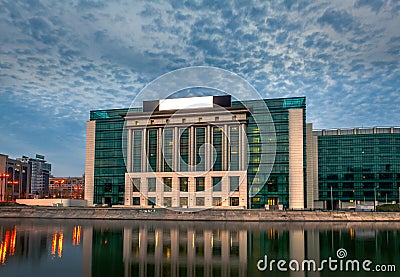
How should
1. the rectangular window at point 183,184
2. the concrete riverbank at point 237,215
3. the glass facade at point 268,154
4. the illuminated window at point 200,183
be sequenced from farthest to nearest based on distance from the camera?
the glass facade at point 268,154 → the rectangular window at point 183,184 → the illuminated window at point 200,183 → the concrete riverbank at point 237,215

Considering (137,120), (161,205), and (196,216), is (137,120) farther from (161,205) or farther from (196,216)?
(196,216)

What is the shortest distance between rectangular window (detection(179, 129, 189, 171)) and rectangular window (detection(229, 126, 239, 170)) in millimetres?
13677

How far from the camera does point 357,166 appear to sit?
494 ft

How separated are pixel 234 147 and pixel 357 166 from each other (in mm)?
48564

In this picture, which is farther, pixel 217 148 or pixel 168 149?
pixel 168 149

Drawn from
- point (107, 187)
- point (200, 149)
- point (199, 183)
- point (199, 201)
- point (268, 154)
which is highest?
point (200, 149)

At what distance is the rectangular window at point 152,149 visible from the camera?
138000 mm

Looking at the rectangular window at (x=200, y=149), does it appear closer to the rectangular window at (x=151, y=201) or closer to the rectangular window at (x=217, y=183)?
the rectangular window at (x=217, y=183)

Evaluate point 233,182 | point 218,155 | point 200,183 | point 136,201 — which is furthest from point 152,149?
point 233,182

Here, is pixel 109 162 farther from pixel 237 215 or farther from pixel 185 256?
pixel 185 256

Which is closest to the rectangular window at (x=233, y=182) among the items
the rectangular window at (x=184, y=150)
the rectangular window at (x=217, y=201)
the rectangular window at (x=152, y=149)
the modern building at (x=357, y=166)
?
the rectangular window at (x=217, y=201)

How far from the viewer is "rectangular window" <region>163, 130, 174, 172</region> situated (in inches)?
5349

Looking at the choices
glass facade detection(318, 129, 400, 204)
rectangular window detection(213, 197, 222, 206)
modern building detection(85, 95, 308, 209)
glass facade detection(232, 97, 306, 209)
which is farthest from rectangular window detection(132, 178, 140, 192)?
glass facade detection(318, 129, 400, 204)

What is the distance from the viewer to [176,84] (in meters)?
76.9
